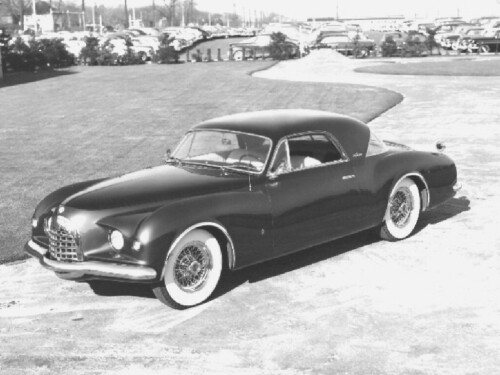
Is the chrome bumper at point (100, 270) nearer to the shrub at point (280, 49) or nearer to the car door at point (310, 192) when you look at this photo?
the car door at point (310, 192)

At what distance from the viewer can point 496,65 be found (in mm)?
32750

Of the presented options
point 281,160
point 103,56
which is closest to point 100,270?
point 281,160

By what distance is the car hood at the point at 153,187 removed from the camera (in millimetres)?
6125

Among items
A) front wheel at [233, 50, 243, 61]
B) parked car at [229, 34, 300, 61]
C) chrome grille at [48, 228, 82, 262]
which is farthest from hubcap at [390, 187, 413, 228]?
front wheel at [233, 50, 243, 61]

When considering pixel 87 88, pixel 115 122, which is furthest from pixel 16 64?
pixel 115 122

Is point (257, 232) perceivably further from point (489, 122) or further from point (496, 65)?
point (496, 65)

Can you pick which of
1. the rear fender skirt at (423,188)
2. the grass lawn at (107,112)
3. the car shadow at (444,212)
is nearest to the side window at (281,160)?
the rear fender skirt at (423,188)

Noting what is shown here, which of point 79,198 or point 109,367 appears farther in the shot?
point 79,198

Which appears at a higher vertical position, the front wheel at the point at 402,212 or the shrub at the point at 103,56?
the shrub at the point at 103,56

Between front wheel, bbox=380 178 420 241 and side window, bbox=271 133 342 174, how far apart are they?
941 millimetres

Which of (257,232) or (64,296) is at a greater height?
(257,232)

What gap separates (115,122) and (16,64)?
65.2 feet

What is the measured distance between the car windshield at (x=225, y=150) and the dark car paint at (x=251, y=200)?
0.27 feet

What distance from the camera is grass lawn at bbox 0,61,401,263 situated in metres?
11.3
